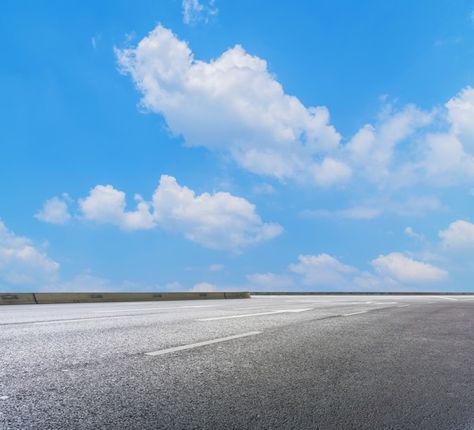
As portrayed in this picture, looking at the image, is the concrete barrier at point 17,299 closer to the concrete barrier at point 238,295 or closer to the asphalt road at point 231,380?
the asphalt road at point 231,380

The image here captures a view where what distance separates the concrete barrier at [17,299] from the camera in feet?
67.6

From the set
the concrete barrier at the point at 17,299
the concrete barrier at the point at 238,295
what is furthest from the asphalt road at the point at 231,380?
the concrete barrier at the point at 238,295

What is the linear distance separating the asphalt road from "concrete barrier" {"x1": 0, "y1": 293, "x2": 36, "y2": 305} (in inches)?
592

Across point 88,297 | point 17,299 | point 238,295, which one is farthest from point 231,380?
point 238,295

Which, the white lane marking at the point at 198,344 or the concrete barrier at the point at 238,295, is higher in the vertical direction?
the concrete barrier at the point at 238,295

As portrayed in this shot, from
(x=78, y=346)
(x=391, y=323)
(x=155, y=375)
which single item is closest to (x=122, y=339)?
(x=78, y=346)

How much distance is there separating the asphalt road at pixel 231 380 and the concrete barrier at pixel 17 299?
49.3ft

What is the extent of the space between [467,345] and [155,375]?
5.10m

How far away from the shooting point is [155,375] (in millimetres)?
4234

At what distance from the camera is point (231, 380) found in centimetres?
416

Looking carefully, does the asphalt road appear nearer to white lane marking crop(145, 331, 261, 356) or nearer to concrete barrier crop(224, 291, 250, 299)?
white lane marking crop(145, 331, 261, 356)

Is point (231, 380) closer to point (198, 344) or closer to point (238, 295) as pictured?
point (198, 344)

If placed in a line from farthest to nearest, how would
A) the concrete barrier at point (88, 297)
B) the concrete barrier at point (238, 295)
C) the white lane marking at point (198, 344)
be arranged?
the concrete barrier at point (238, 295) → the concrete barrier at point (88, 297) → the white lane marking at point (198, 344)

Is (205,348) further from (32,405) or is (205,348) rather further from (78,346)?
(32,405)
